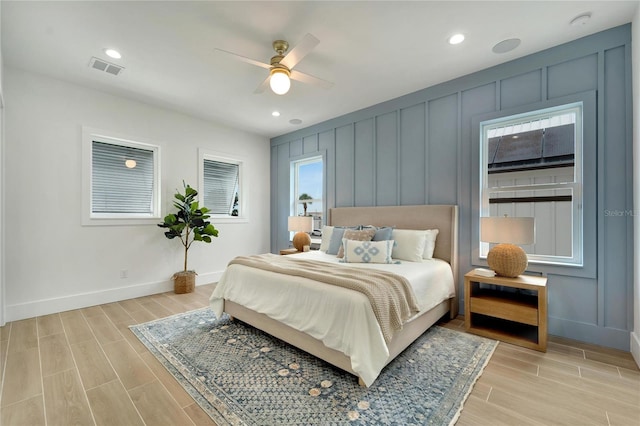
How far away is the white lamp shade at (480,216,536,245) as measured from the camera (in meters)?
2.55

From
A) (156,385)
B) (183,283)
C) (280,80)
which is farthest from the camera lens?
(183,283)

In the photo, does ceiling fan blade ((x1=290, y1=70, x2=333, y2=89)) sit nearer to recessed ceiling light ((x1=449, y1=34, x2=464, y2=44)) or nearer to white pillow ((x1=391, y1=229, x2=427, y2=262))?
recessed ceiling light ((x1=449, y1=34, x2=464, y2=44))

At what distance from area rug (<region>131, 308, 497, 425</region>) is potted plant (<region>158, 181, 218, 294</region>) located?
4.66ft

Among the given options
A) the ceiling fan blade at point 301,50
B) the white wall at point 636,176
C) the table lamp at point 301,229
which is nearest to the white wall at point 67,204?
the table lamp at point 301,229

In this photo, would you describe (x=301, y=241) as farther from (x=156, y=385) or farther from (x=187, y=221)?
(x=156, y=385)

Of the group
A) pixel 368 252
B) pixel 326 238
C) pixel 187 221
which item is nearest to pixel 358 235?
pixel 368 252

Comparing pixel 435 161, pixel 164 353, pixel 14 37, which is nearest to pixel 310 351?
pixel 164 353

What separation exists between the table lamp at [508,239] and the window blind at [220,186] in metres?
4.27

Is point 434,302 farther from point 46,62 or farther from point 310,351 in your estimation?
point 46,62

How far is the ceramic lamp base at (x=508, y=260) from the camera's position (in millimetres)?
2656

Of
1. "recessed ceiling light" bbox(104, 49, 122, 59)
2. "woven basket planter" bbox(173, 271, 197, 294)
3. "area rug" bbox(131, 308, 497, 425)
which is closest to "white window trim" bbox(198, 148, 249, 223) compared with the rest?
"woven basket planter" bbox(173, 271, 197, 294)

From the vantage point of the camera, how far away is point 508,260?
2.68 meters

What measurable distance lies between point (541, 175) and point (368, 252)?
203cm

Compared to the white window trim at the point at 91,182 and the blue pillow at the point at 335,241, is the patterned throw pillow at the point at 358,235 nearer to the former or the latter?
the blue pillow at the point at 335,241
